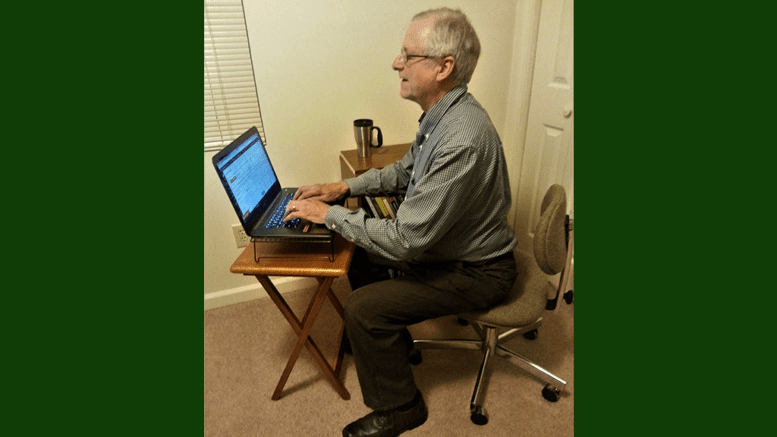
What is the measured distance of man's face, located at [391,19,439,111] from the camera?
1264 mm

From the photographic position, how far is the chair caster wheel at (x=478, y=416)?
1.52 m

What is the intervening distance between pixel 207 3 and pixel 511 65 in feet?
4.91

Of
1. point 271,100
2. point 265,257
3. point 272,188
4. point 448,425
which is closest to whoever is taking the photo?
point 265,257

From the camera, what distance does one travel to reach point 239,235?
2.10m

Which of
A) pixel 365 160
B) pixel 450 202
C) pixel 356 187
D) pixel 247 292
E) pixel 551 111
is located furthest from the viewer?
pixel 247 292

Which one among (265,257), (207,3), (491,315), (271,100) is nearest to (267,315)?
(265,257)

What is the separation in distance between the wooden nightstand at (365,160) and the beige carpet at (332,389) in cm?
73

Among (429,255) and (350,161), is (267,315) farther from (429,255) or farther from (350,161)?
(429,255)

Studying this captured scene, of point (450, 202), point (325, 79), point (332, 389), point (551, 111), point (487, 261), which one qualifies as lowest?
point (332, 389)

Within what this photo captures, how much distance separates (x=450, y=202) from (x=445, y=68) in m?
0.43

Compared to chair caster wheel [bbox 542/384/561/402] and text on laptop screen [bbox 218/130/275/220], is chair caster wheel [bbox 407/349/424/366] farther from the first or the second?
text on laptop screen [bbox 218/130/275/220]

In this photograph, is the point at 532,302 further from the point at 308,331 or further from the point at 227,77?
the point at 227,77

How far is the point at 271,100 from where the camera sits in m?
1.90

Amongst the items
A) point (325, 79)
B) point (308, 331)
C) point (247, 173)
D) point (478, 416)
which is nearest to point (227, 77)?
point (325, 79)
